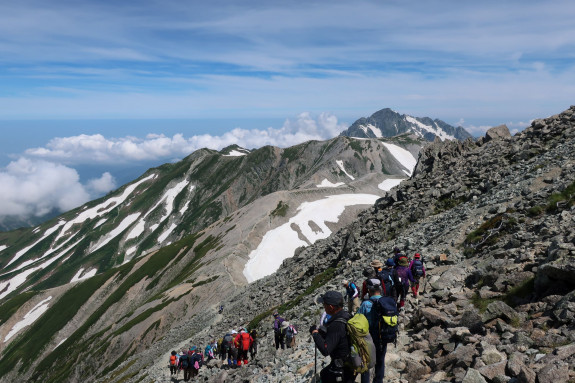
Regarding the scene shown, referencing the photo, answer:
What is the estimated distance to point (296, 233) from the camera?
4299 inches

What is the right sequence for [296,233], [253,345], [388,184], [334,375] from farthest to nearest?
1. [388,184]
2. [296,233]
3. [253,345]
4. [334,375]

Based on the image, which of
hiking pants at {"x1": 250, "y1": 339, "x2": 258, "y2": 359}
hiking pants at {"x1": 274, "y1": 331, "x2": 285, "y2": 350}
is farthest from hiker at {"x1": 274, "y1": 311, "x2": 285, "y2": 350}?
hiking pants at {"x1": 250, "y1": 339, "x2": 258, "y2": 359}

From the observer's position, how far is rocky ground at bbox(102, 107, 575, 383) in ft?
34.1

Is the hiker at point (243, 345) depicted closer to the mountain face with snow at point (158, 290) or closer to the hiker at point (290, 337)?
the hiker at point (290, 337)

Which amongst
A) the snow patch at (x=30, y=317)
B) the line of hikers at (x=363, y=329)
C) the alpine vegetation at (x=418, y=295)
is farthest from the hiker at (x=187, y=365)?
the snow patch at (x=30, y=317)

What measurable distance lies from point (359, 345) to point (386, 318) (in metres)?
2.36

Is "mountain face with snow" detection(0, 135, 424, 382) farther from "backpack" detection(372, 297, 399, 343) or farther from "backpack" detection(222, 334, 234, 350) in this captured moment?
"backpack" detection(372, 297, 399, 343)

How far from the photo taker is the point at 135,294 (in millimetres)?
121812

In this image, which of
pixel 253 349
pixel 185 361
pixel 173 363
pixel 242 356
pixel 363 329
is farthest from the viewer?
pixel 173 363

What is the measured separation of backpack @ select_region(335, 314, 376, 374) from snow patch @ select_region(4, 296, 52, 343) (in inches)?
7254

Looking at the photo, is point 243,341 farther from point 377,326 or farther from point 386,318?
point 386,318

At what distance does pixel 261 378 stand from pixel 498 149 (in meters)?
36.6

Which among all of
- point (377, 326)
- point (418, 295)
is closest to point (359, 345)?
point (377, 326)

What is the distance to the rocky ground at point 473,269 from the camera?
10398 mm
